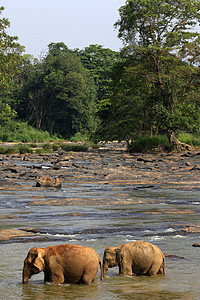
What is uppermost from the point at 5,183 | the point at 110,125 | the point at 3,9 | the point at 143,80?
the point at 3,9

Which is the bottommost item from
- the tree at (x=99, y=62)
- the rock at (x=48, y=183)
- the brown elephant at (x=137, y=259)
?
the rock at (x=48, y=183)

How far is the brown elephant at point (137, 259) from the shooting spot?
5.15 m

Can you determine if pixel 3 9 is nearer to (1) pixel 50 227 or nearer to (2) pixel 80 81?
(1) pixel 50 227

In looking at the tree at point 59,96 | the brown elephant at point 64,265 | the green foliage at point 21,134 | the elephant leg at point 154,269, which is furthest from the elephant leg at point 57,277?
the tree at point 59,96

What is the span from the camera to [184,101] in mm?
45344

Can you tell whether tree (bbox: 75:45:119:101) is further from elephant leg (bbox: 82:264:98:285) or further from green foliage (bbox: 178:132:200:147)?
elephant leg (bbox: 82:264:98:285)

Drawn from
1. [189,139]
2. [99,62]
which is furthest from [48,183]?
[99,62]

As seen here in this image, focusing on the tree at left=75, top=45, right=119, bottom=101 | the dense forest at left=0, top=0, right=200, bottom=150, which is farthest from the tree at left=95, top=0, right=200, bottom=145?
the tree at left=75, top=45, right=119, bottom=101

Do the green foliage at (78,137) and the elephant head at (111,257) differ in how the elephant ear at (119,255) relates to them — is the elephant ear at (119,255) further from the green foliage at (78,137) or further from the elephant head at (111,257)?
the green foliage at (78,137)

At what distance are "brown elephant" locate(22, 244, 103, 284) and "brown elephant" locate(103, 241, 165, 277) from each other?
1.12 ft

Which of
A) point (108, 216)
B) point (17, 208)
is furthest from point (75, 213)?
point (17, 208)

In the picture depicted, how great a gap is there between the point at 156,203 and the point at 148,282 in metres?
7.33

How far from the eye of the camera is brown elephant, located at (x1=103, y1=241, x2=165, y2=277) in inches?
203

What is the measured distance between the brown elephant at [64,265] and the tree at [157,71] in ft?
124
